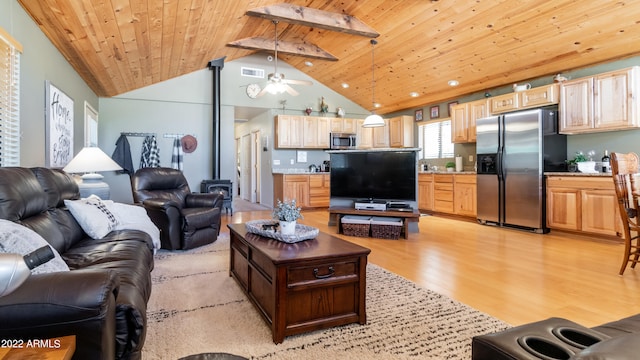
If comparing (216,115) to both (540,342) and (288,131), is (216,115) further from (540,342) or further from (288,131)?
(540,342)

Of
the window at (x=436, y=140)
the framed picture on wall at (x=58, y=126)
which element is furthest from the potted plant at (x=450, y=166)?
the framed picture on wall at (x=58, y=126)

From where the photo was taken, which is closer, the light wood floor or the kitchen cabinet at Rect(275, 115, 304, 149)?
the light wood floor

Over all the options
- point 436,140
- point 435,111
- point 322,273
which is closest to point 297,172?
point 436,140

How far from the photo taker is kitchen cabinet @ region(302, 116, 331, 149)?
25.6ft

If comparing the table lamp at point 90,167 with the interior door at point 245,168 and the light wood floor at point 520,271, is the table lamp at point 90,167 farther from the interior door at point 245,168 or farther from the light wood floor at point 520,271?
the interior door at point 245,168

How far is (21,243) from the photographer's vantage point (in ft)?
4.59

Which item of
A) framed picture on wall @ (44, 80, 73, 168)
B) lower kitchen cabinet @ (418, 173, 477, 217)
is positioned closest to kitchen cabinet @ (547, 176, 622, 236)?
lower kitchen cabinet @ (418, 173, 477, 217)

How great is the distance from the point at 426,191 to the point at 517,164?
1.95 meters

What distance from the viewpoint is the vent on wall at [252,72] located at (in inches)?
294

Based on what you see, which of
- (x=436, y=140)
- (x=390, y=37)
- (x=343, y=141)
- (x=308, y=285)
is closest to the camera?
(x=308, y=285)

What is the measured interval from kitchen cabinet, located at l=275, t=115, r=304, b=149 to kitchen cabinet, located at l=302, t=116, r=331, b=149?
12cm

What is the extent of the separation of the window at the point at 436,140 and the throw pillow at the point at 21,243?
257 inches

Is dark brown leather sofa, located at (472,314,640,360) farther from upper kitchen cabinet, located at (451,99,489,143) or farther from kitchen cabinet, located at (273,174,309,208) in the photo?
kitchen cabinet, located at (273,174,309,208)

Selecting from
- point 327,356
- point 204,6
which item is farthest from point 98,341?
point 204,6
